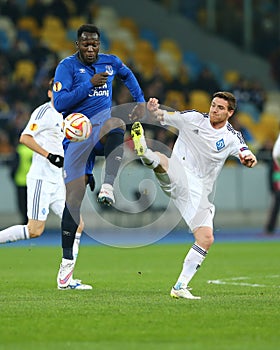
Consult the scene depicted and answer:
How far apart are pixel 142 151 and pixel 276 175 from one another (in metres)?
13.8

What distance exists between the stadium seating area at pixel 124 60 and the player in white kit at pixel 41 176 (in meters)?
9.94

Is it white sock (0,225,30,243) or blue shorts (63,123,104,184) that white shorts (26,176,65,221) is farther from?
blue shorts (63,123,104,184)

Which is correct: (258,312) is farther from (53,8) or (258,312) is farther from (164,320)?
(53,8)

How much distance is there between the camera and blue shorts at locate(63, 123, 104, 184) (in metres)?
10.7

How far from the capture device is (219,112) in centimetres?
1003

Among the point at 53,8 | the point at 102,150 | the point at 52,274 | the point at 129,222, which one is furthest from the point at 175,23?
the point at 102,150

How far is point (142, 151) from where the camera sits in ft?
32.4

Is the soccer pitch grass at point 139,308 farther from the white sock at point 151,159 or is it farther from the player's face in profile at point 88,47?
the player's face in profile at point 88,47

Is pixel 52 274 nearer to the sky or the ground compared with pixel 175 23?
nearer to the ground

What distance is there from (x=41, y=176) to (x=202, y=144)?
3.09 metres

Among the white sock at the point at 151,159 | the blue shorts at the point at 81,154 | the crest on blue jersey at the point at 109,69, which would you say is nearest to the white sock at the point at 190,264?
the white sock at the point at 151,159

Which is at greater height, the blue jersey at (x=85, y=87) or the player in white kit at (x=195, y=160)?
the blue jersey at (x=85, y=87)

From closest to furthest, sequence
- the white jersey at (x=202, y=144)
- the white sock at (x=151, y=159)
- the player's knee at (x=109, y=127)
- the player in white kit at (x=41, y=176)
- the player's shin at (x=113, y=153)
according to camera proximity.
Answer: the white sock at (x=151, y=159)
the white jersey at (x=202, y=144)
the player's shin at (x=113, y=153)
the player's knee at (x=109, y=127)
the player in white kit at (x=41, y=176)

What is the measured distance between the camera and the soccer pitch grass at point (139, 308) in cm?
704
